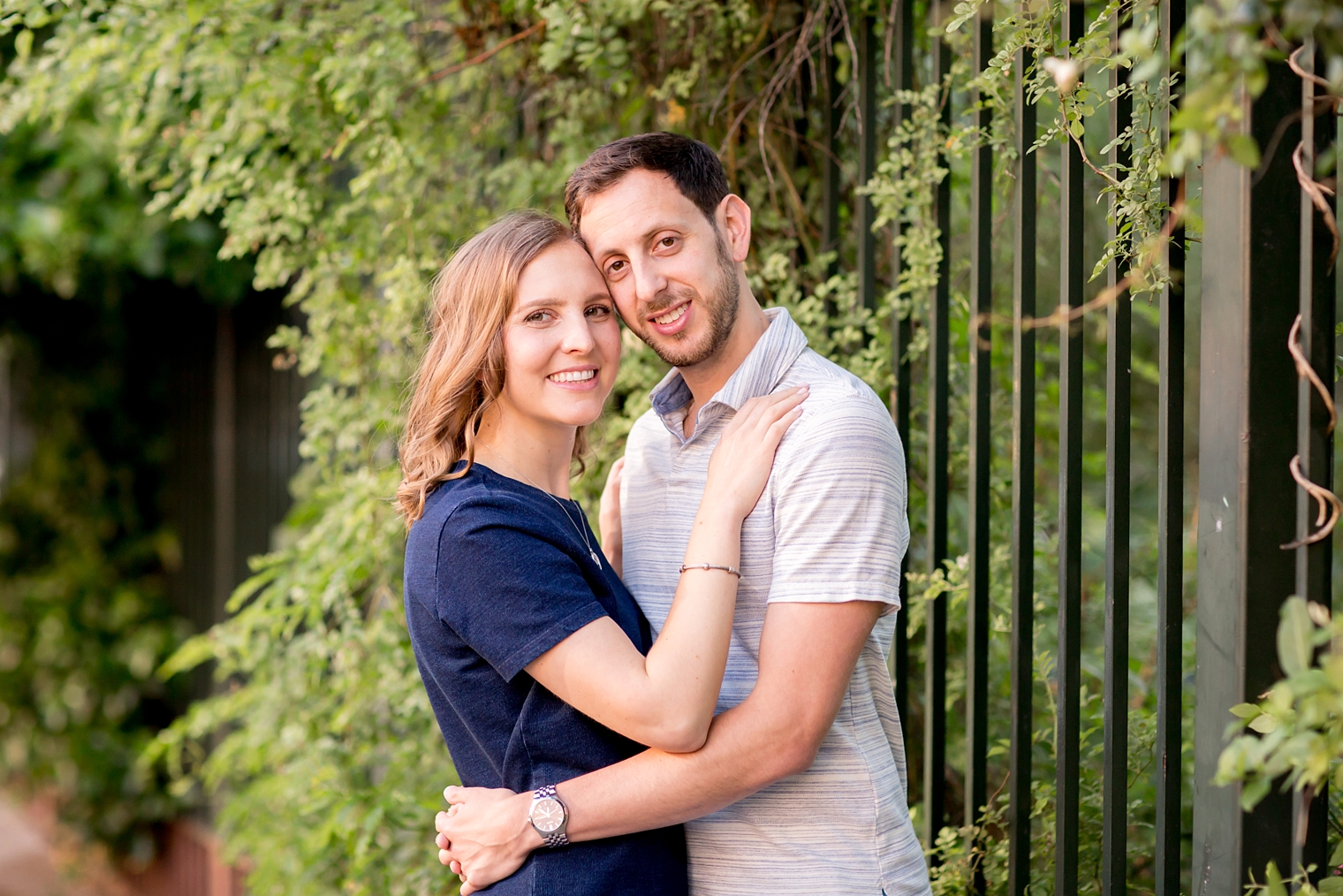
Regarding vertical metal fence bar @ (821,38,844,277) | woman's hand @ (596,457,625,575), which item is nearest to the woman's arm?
woman's hand @ (596,457,625,575)

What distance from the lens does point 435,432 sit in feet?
5.54

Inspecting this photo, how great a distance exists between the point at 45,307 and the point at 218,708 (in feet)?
12.5

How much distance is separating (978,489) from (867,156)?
2.35 ft

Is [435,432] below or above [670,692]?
above

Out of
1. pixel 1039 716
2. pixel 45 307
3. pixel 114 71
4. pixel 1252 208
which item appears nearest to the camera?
pixel 1252 208

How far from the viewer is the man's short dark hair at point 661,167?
1754 millimetres

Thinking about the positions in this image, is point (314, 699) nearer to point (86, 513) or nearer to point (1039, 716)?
point (1039, 716)

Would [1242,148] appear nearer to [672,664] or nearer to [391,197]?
[672,664]

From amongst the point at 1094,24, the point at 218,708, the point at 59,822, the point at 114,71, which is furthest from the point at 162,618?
the point at 1094,24

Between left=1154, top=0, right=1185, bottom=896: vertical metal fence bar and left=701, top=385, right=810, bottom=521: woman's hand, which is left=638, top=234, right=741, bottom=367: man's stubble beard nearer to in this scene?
left=701, top=385, right=810, bottom=521: woman's hand

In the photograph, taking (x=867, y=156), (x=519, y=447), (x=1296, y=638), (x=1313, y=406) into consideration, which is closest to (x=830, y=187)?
(x=867, y=156)

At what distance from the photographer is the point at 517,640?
1455 millimetres

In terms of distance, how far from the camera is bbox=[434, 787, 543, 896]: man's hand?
1521mm

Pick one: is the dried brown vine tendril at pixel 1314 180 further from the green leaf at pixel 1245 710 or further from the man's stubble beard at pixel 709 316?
the man's stubble beard at pixel 709 316
